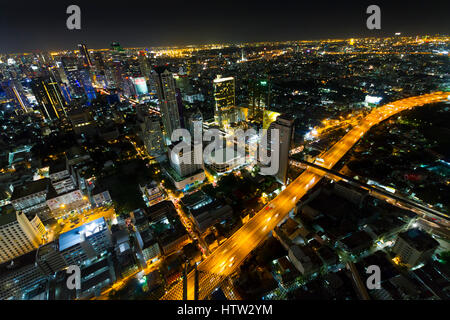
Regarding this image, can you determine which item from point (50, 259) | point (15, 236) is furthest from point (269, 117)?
point (15, 236)

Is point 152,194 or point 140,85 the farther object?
point 140,85

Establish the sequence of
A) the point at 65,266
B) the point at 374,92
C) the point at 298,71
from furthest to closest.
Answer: the point at 298,71 → the point at 374,92 → the point at 65,266

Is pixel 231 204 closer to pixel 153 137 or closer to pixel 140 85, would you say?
pixel 153 137

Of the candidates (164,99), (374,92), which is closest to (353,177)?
(164,99)

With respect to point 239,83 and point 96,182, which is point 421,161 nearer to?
point 96,182

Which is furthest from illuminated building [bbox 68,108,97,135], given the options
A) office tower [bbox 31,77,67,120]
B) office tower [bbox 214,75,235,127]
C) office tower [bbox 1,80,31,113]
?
office tower [bbox 1,80,31,113]
